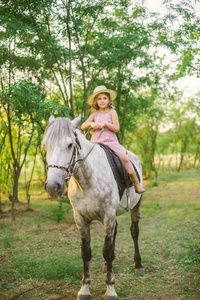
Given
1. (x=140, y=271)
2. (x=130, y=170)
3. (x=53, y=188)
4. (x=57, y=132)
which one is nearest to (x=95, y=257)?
(x=140, y=271)

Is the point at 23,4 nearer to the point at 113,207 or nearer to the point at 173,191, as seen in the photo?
the point at 113,207

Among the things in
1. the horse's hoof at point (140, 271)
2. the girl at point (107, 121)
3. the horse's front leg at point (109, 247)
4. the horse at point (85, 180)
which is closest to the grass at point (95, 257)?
the horse's hoof at point (140, 271)

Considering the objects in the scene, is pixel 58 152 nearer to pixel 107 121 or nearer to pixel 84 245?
pixel 107 121

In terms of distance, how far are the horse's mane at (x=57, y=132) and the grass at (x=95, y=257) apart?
2337 millimetres

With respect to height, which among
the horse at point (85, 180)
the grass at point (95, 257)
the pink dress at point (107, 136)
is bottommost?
the grass at point (95, 257)

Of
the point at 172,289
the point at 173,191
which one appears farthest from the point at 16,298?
the point at 173,191

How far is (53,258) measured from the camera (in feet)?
15.9

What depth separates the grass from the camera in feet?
12.4

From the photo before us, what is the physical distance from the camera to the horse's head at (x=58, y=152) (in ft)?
7.93

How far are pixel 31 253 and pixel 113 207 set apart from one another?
114 inches

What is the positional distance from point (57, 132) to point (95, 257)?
11.5 ft

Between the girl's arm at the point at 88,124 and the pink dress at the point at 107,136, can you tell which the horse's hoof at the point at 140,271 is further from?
the girl's arm at the point at 88,124

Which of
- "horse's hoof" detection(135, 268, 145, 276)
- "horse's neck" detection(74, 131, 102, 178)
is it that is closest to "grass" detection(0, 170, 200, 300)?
"horse's hoof" detection(135, 268, 145, 276)

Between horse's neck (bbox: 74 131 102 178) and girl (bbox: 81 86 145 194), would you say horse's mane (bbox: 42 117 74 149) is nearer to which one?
horse's neck (bbox: 74 131 102 178)
